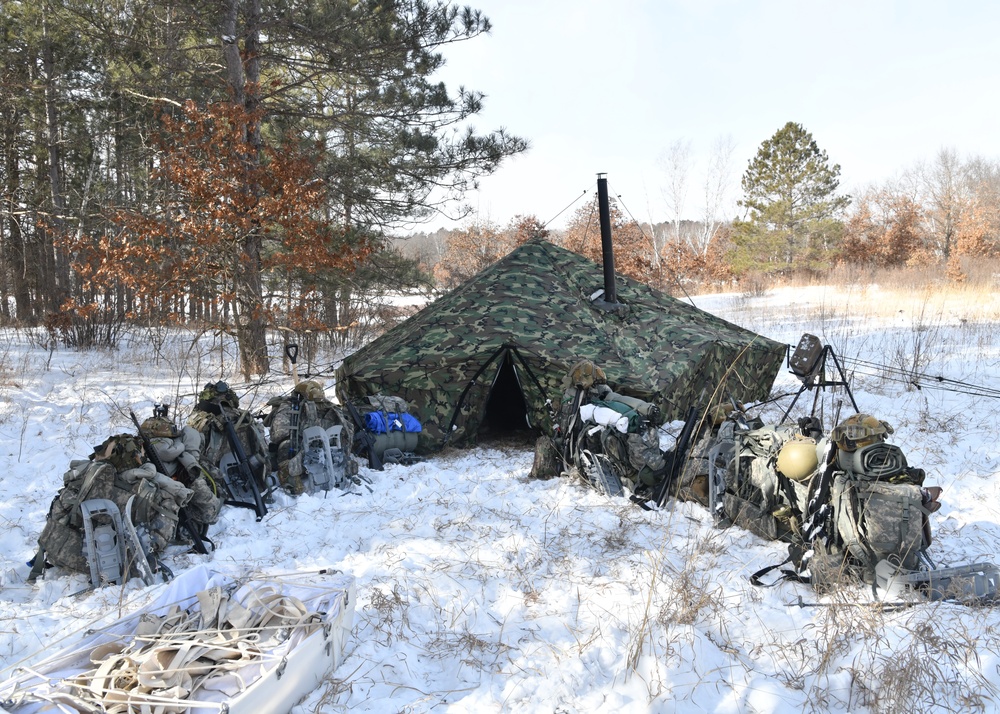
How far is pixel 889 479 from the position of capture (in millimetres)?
3783

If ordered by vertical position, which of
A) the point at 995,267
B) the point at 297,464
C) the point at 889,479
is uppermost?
the point at 995,267

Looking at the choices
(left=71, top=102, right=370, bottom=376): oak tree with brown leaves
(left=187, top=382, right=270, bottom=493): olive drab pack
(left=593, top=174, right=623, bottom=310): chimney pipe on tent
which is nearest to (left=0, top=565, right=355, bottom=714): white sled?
(left=187, top=382, right=270, bottom=493): olive drab pack

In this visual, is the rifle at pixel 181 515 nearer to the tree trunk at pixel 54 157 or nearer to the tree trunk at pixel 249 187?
the tree trunk at pixel 249 187

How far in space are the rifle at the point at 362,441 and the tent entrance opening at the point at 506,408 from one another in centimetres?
216

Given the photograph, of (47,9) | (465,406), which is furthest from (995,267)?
(47,9)

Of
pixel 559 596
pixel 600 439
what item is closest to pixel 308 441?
pixel 600 439

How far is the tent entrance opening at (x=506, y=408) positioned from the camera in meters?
8.77

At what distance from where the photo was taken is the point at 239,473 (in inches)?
229

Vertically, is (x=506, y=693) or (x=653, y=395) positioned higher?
(x=653, y=395)

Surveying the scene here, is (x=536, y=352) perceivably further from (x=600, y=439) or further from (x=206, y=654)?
(x=206, y=654)

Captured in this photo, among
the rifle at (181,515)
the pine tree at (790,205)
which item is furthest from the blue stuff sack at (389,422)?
the pine tree at (790,205)

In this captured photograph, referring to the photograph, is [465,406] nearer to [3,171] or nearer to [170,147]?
[170,147]

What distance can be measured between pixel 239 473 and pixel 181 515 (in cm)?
110

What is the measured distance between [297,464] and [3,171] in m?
17.1
